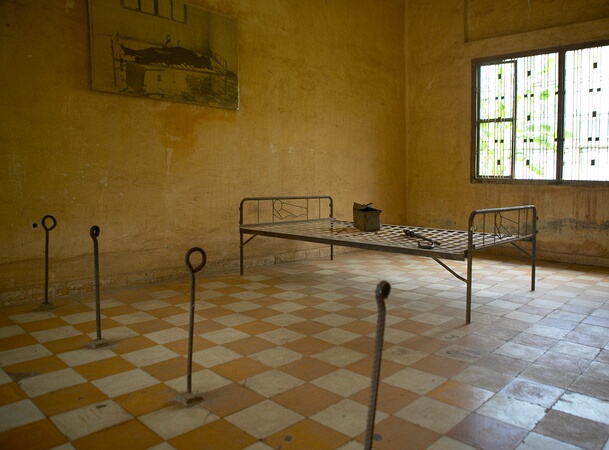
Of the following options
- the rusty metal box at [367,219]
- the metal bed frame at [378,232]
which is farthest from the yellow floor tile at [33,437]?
the rusty metal box at [367,219]

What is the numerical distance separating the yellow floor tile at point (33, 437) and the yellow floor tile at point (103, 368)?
1.94 feet

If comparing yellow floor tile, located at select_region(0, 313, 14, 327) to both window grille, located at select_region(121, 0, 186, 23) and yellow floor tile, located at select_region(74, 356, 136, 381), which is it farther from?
window grille, located at select_region(121, 0, 186, 23)

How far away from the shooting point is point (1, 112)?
4621 mm

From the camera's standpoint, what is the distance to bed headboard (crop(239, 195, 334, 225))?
671 cm

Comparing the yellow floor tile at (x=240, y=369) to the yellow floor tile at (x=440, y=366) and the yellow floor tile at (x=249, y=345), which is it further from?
the yellow floor tile at (x=440, y=366)

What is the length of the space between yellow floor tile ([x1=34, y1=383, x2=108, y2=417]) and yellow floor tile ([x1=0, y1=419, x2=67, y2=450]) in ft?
0.45

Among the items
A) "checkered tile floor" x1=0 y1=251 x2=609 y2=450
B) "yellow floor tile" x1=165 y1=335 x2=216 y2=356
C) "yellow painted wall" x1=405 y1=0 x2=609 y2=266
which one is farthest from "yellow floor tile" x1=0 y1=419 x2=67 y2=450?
"yellow painted wall" x1=405 y1=0 x2=609 y2=266

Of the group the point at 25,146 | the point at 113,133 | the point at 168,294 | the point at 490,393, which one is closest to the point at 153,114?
the point at 113,133

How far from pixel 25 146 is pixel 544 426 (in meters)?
4.92

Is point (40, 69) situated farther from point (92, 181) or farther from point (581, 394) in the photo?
point (581, 394)

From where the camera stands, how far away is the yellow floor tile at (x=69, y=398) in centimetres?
271

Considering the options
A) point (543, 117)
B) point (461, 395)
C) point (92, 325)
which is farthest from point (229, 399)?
point (543, 117)

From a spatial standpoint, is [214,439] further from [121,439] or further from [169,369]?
[169,369]

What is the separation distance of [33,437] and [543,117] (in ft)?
24.9
